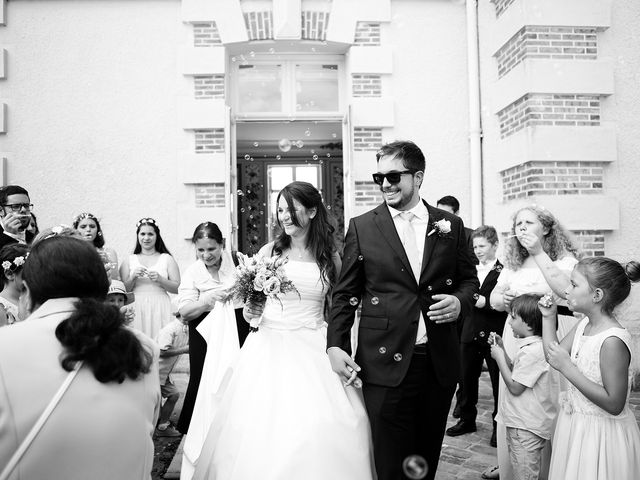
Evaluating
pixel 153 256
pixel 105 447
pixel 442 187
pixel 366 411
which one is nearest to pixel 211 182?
pixel 153 256

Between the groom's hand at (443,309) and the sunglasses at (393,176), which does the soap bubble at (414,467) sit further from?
the sunglasses at (393,176)

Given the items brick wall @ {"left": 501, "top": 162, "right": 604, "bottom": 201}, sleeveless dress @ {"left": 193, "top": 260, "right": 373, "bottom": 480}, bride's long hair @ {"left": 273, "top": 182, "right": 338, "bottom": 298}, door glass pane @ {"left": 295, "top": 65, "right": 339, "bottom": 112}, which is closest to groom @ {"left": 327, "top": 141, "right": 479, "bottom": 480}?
sleeveless dress @ {"left": 193, "top": 260, "right": 373, "bottom": 480}

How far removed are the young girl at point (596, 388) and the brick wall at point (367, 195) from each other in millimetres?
4942

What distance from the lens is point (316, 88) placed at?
8.53 meters


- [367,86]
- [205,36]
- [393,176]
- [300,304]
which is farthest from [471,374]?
[205,36]

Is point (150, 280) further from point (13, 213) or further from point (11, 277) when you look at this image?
point (11, 277)

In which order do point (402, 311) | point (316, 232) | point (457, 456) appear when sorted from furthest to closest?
point (457, 456), point (316, 232), point (402, 311)

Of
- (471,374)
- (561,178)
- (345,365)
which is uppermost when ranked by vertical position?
(561,178)

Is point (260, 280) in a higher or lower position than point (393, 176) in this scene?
lower

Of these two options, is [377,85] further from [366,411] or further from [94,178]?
[366,411]

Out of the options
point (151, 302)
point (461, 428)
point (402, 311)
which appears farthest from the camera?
point (151, 302)

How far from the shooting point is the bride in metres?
3.01

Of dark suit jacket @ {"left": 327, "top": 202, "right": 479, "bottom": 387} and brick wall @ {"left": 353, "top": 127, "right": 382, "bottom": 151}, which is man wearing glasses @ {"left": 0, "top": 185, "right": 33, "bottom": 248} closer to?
dark suit jacket @ {"left": 327, "top": 202, "right": 479, "bottom": 387}

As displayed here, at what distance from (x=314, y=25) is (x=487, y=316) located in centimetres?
494
